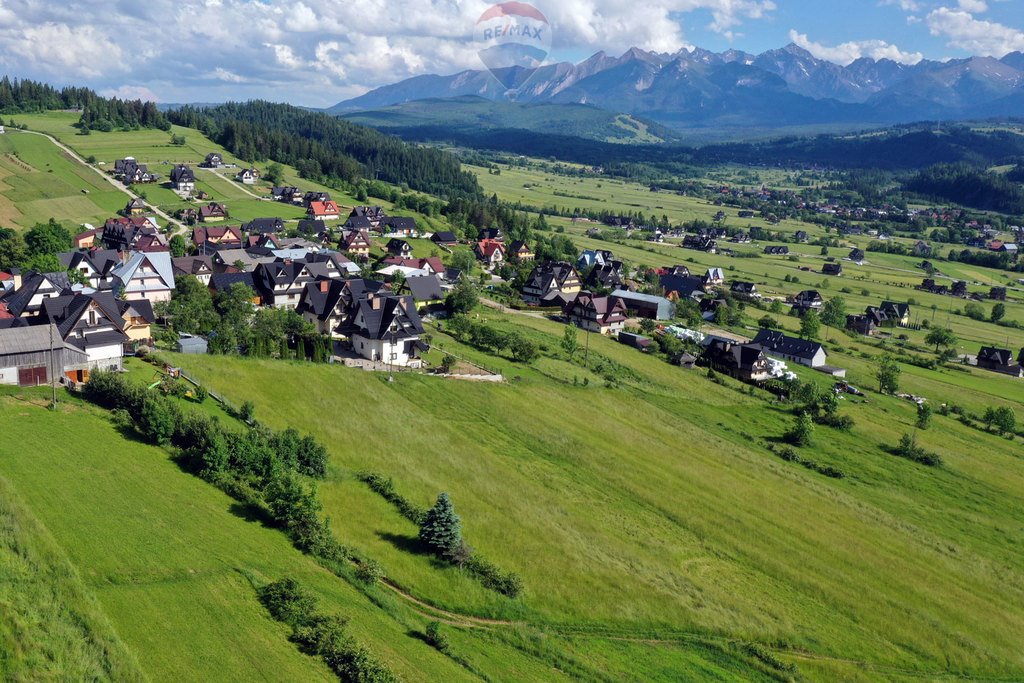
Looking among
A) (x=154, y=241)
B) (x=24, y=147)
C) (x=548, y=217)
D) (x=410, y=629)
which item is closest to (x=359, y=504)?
(x=410, y=629)

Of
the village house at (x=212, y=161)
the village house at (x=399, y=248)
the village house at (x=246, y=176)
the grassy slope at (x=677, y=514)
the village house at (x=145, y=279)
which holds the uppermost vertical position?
the village house at (x=212, y=161)

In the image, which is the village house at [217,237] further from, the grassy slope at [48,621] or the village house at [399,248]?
the grassy slope at [48,621]

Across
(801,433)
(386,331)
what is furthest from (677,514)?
(386,331)

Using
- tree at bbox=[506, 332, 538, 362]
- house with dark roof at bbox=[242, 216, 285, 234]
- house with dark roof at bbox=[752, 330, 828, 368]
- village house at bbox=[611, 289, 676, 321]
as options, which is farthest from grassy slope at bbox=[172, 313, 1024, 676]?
house with dark roof at bbox=[242, 216, 285, 234]

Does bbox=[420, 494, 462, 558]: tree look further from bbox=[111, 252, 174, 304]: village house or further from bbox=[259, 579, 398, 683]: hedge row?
bbox=[111, 252, 174, 304]: village house

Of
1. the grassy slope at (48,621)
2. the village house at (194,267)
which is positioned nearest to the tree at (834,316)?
the village house at (194,267)

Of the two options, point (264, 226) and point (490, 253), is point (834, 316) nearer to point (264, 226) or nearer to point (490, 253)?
point (490, 253)

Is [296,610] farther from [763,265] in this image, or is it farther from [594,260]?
[763,265]
